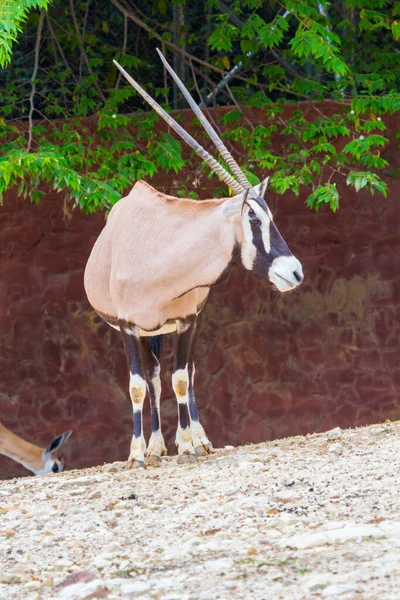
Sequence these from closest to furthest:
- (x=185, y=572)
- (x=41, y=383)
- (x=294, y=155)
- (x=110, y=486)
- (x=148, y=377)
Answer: (x=185, y=572) < (x=110, y=486) < (x=148, y=377) < (x=294, y=155) < (x=41, y=383)

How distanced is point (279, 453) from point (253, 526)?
1.78 metres

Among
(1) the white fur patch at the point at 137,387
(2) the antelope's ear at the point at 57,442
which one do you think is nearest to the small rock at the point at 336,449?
(1) the white fur patch at the point at 137,387

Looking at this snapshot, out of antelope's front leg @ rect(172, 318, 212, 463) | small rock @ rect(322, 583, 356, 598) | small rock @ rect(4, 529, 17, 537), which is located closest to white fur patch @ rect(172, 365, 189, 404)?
antelope's front leg @ rect(172, 318, 212, 463)

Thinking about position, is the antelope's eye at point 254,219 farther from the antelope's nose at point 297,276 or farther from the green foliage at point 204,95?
the green foliage at point 204,95

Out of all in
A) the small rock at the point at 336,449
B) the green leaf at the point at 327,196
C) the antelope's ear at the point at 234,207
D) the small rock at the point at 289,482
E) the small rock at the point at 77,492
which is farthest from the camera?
the green leaf at the point at 327,196

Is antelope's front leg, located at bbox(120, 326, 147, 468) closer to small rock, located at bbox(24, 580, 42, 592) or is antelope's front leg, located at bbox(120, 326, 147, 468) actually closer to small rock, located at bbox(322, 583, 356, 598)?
small rock, located at bbox(24, 580, 42, 592)

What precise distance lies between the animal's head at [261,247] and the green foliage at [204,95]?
6.43 feet

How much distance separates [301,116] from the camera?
8.60 m

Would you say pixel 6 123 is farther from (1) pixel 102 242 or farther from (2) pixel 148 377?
(2) pixel 148 377

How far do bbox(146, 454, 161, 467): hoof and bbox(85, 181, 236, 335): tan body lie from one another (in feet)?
2.30

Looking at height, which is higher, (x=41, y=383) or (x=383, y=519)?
(x=383, y=519)

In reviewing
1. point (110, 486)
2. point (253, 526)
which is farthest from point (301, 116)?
point (253, 526)

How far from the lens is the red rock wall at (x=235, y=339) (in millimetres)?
8906

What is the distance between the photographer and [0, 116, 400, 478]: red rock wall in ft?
29.2
